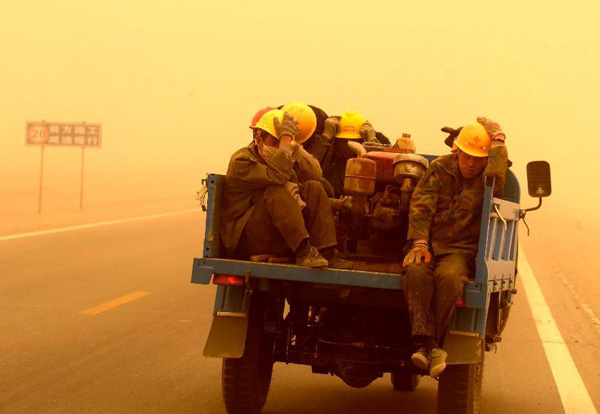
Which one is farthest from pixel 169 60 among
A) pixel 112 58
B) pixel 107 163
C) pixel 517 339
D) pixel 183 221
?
pixel 517 339

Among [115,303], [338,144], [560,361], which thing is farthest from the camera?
[115,303]

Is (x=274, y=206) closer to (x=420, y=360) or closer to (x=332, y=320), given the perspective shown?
(x=332, y=320)

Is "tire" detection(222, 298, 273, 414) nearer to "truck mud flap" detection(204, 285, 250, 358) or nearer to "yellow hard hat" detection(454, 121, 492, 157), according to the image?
"truck mud flap" detection(204, 285, 250, 358)

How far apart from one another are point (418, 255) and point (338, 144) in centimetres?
283

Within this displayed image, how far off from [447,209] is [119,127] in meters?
122

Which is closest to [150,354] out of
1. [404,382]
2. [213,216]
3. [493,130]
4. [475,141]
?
[404,382]

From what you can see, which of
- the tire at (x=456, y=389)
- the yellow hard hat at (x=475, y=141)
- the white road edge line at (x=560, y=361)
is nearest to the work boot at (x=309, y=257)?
the tire at (x=456, y=389)

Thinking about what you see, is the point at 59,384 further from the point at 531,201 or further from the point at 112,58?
the point at 112,58

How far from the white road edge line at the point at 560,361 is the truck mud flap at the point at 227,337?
2830 millimetres

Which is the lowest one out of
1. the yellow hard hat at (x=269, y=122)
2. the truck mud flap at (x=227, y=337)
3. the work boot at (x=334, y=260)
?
the truck mud flap at (x=227, y=337)

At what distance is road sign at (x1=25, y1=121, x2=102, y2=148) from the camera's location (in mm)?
35062

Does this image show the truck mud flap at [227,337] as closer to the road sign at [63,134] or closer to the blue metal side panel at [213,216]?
the blue metal side panel at [213,216]

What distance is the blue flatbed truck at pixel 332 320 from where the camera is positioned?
7688 mm

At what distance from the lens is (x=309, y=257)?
306 inches
